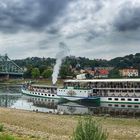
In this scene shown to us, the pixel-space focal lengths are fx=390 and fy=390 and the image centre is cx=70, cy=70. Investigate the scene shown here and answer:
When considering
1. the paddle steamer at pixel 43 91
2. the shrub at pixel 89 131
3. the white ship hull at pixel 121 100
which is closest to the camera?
the shrub at pixel 89 131

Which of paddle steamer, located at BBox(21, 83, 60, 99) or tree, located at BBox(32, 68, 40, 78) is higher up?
tree, located at BBox(32, 68, 40, 78)

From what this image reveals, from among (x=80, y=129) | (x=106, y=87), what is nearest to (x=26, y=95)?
(x=106, y=87)

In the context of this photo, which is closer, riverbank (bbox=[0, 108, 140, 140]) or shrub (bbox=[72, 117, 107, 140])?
shrub (bbox=[72, 117, 107, 140])

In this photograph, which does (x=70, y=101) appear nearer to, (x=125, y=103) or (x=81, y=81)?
(x=81, y=81)

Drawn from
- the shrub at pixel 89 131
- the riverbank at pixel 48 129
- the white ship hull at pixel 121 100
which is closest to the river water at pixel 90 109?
the white ship hull at pixel 121 100

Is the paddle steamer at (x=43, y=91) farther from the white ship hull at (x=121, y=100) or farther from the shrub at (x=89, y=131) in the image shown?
the shrub at (x=89, y=131)

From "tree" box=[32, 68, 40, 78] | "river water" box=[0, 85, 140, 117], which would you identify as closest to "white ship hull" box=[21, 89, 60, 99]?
"river water" box=[0, 85, 140, 117]

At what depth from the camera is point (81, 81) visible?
88812mm

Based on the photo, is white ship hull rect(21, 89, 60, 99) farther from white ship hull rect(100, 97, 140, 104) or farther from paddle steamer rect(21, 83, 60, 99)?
white ship hull rect(100, 97, 140, 104)

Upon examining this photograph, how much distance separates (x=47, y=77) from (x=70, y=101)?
308 feet

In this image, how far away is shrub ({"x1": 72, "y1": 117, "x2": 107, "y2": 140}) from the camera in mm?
15445

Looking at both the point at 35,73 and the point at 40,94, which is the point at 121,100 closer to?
the point at 40,94

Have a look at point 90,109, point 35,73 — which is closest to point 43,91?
point 90,109

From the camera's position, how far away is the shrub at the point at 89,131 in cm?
1545
